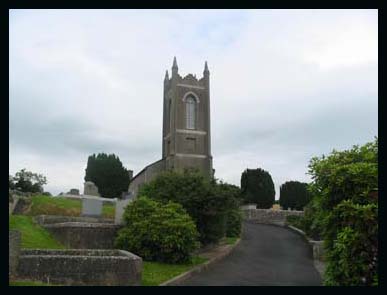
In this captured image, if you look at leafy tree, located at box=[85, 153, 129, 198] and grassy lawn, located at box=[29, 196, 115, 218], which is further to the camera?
leafy tree, located at box=[85, 153, 129, 198]

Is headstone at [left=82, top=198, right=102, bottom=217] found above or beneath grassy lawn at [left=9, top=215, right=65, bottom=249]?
above

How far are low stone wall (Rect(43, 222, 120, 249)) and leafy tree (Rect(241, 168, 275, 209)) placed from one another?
32.2 metres

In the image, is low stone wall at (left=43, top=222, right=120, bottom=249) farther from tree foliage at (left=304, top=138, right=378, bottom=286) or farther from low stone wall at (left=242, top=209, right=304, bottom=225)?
low stone wall at (left=242, top=209, right=304, bottom=225)

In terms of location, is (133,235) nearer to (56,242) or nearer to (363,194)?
(56,242)

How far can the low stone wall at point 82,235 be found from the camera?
17375mm

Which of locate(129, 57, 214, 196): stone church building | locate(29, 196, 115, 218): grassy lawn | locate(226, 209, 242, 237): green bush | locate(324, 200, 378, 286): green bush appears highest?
locate(129, 57, 214, 196): stone church building

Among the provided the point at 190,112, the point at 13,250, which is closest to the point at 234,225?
the point at 13,250

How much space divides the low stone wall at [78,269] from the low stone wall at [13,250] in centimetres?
16

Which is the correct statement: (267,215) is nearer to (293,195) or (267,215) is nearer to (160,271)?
(293,195)

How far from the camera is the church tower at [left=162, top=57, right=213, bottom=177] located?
2479 inches

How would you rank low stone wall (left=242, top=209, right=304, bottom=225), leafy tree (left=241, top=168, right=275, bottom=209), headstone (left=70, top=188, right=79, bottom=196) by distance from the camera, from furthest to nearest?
leafy tree (left=241, top=168, right=275, bottom=209) < low stone wall (left=242, top=209, right=304, bottom=225) < headstone (left=70, top=188, right=79, bottom=196)

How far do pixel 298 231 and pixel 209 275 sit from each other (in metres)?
17.4

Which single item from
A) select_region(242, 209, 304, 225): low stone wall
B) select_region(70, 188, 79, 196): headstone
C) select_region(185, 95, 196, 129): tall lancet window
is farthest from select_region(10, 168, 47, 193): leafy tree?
select_region(185, 95, 196, 129): tall lancet window
